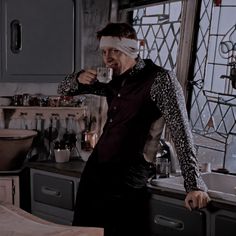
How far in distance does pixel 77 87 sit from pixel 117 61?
38cm

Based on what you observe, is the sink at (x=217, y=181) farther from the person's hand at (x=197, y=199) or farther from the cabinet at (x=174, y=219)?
the person's hand at (x=197, y=199)

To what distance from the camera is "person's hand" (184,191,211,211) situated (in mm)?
2446

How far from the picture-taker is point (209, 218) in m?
2.50

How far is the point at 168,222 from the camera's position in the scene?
2.66 m

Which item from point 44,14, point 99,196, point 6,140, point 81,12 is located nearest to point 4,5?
point 44,14

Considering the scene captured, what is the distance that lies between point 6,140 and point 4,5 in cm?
91

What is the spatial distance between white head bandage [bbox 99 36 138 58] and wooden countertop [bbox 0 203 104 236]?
119 cm

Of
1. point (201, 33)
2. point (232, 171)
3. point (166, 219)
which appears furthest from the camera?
point (201, 33)

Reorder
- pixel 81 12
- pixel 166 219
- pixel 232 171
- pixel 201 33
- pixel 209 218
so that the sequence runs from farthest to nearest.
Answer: pixel 81 12 < pixel 201 33 < pixel 232 171 < pixel 166 219 < pixel 209 218

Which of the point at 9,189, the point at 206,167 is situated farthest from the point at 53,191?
the point at 206,167

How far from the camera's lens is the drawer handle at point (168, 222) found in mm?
2623

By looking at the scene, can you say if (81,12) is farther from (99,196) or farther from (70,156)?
(99,196)

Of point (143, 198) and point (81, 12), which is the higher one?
point (81, 12)

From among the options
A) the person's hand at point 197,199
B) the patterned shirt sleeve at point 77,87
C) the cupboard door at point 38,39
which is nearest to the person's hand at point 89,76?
the patterned shirt sleeve at point 77,87
